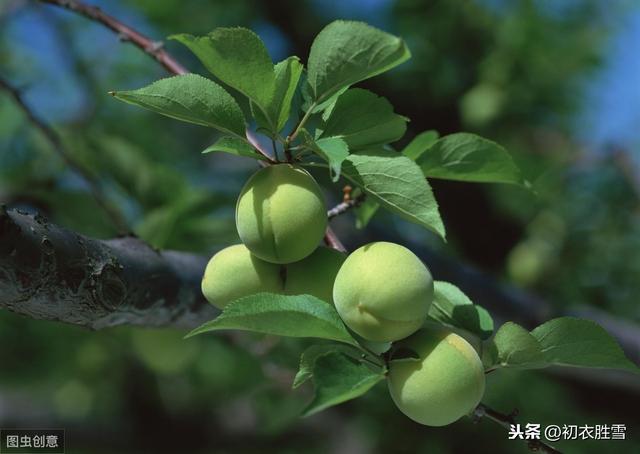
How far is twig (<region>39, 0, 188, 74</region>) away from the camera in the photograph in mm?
922

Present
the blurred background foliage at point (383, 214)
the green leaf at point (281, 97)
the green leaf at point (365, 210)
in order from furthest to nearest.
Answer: the blurred background foliage at point (383, 214), the green leaf at point (365, 210), the green leaf at point (281, 97)

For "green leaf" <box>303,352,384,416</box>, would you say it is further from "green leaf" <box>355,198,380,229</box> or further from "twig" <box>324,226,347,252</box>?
"green leaf" <box>355,198,380,229</box>

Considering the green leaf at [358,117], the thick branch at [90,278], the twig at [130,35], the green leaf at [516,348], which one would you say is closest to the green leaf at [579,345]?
the green leaf at [516,348]

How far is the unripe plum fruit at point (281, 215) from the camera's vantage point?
54 centimetres

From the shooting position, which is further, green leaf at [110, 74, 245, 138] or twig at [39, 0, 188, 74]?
twig at [39, 0, 188, 74]

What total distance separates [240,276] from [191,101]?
Result: 166 mm

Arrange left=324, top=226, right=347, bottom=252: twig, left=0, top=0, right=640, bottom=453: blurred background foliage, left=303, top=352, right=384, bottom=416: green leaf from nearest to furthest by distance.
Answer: left=303, top=352, right=384, bottom=416: green leaf
left=324, top=226, right=347, bottom=252: twig
left=0, top=0, right=640, bottom=453: blurred background foliage

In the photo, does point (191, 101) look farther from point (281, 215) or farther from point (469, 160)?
point (469, 160)

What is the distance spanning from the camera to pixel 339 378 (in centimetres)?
48

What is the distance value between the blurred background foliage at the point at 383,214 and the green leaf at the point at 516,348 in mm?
908

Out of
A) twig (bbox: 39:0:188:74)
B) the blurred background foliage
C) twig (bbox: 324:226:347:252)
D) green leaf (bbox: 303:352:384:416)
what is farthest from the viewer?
the blurred background foliage

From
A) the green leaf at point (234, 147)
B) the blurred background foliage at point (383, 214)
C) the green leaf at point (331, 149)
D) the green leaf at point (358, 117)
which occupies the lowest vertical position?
the blurred background foliage at point (383, 214)

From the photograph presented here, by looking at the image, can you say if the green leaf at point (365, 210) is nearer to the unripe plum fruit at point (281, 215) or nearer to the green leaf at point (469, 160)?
the green leaf at point (469, 160)

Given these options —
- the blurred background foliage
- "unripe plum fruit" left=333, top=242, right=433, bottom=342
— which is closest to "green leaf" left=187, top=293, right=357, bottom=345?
"unripe plum fruit" left=333, top=242, right=433, bottom=342
